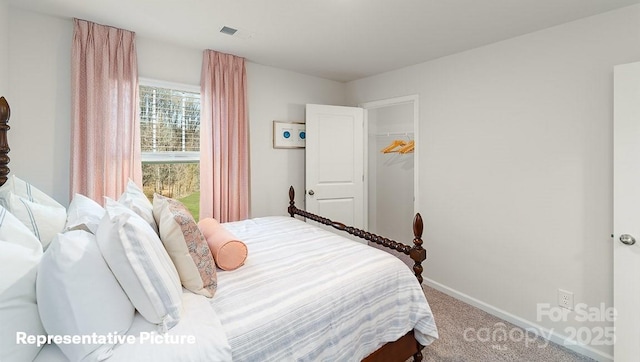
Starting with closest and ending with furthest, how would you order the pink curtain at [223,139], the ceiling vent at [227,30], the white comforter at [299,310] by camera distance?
the white comforter at [299,310] < the ceiling vent at [227,30] < the pink curtain at [223,139]

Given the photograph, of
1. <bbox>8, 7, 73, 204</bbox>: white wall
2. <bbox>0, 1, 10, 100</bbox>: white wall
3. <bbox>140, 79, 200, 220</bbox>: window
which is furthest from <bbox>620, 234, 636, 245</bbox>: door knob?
<bbox>0, 1, 10, 100</bbox>: white wall

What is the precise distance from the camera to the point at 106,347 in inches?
36.0

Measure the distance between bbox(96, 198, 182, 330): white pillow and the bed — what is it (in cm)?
3

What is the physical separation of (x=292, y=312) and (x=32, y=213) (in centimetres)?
120

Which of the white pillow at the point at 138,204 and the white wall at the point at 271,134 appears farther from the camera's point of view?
the white wall at the point at 271,134

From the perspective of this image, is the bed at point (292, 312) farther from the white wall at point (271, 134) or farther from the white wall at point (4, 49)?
the white wall at point (271, 134)

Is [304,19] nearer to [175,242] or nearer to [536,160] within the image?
[175,242]

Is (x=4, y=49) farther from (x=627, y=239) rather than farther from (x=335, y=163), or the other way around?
(x=627, y=239)

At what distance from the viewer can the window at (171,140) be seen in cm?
274

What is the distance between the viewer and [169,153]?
287 centimetres

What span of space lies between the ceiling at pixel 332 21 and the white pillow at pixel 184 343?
6.46 ft

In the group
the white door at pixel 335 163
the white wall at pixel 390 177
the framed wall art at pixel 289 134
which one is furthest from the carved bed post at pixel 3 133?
the white wall at pixel 390 177

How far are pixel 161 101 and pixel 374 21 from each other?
213 centimetres

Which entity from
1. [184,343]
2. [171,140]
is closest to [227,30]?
[171,140]
